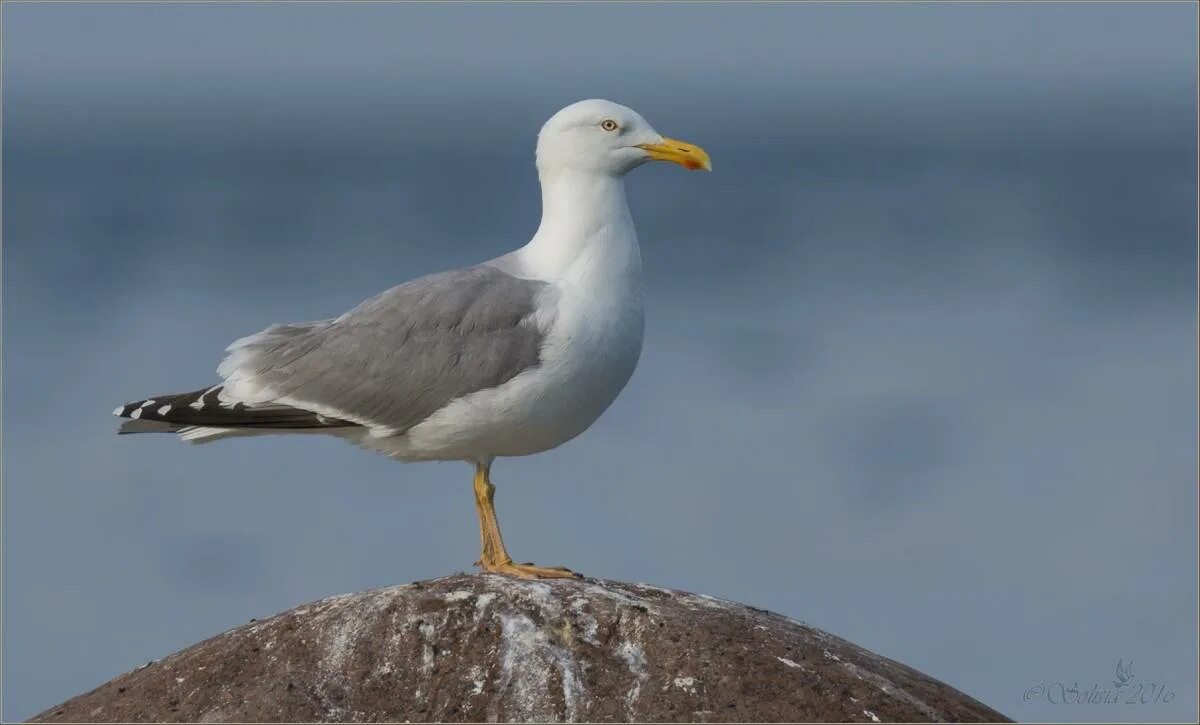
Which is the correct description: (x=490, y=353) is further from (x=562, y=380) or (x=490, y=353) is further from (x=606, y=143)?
(x=606, y=143)

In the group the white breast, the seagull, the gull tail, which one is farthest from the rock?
the gull tail

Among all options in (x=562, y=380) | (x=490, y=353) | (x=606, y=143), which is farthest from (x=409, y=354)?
(x=606, y=143)

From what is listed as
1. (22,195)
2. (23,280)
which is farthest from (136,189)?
(23,280)

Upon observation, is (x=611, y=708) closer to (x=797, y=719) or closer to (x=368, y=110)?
(x=797, y=719)

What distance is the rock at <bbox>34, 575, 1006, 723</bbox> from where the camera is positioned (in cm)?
927

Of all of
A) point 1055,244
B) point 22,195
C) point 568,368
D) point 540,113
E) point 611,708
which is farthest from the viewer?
point 540,113

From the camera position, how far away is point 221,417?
10.8m

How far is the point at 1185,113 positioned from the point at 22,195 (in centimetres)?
6430

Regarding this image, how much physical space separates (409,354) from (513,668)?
194 cm

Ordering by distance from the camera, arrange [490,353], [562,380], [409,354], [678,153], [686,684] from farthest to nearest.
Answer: [678,153], [409,354], [490,353], [562,380], [686,684]

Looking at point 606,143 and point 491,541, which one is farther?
point 606,143

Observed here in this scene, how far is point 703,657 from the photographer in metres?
9.46

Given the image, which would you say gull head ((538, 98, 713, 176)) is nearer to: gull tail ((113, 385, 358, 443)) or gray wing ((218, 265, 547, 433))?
gray wing ((218, 265, 547, 433))

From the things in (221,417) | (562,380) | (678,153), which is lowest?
(221,417)
